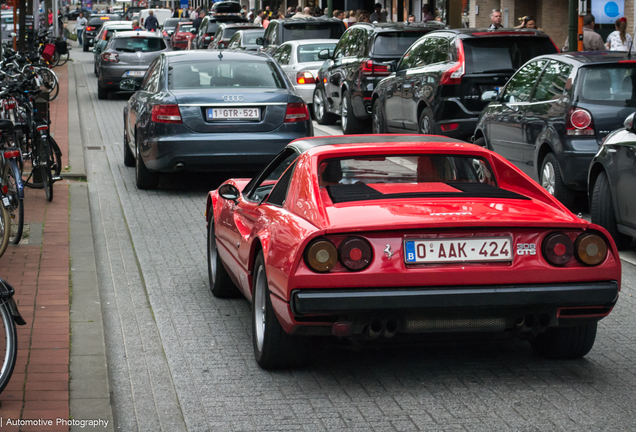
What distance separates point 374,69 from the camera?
17.1 meters

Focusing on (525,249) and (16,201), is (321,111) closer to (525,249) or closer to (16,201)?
(16,201)

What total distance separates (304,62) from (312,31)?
385cm

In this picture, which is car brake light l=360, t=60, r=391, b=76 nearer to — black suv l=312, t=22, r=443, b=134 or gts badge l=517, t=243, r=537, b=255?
black suv l=312, t=22, r=443, b=134

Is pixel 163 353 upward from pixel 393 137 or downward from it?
downward

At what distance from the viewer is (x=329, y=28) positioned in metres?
24.5

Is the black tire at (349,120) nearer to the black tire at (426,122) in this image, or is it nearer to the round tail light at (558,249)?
the black tire at (426,122)

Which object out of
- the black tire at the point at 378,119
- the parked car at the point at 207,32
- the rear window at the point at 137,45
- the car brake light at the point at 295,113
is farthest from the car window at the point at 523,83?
the parked car at the point at 207,32

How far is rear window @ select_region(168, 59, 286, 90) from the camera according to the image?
1177cm

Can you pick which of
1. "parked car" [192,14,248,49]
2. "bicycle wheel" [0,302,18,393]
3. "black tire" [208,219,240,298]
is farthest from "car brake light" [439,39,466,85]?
"parked car" [192,14,248,49]

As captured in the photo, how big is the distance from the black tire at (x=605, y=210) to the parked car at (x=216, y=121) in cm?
385

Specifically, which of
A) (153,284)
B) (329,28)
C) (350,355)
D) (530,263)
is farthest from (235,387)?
(329,28)

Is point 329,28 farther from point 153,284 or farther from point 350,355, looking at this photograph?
point 350,355

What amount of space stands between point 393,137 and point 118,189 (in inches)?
263

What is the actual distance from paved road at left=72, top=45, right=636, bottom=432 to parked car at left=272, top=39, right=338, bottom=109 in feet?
43.8
